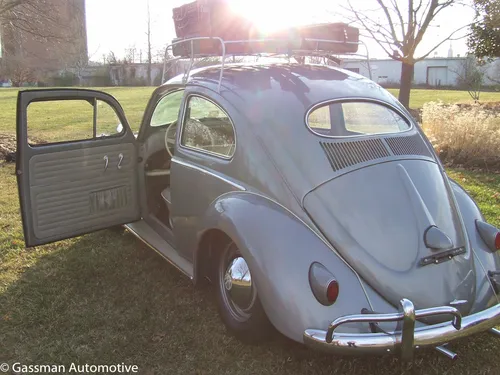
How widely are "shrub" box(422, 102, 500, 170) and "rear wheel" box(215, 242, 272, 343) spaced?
21.1 ft

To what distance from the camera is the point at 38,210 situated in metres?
3.97

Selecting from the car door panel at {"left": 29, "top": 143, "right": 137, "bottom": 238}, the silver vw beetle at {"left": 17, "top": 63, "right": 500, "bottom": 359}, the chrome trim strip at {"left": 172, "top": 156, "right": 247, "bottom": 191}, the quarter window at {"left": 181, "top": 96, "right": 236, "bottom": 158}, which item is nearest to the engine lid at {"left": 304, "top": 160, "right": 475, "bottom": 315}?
the silver vw beetle at {"left": 17, "top": 63, "right": 500, "bottom": 359}

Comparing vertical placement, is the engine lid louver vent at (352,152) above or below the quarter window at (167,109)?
below

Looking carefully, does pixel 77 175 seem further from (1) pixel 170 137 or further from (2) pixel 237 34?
(2) pixel 237 34

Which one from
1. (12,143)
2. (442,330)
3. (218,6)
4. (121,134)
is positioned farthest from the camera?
(12,143)

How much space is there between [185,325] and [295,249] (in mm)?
1267

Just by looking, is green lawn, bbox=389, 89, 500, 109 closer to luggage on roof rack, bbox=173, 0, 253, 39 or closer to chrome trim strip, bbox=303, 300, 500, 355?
luggage on roof rack, bbox=173, 0, 253, 39

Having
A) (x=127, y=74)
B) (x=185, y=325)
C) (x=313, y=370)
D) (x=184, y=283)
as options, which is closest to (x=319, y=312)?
(x=313, y=370)

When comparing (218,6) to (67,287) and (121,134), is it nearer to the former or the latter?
(121,134)

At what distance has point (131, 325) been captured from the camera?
350cm

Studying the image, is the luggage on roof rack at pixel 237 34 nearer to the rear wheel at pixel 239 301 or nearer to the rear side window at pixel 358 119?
the rear side window at pixel 358 119

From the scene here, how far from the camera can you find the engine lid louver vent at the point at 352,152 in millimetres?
3078

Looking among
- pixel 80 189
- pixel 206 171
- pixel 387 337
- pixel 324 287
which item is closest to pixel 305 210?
pixel 324 287

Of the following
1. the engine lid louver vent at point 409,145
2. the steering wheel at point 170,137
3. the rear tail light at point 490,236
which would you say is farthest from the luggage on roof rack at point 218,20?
the rear tail light at point 490,236
